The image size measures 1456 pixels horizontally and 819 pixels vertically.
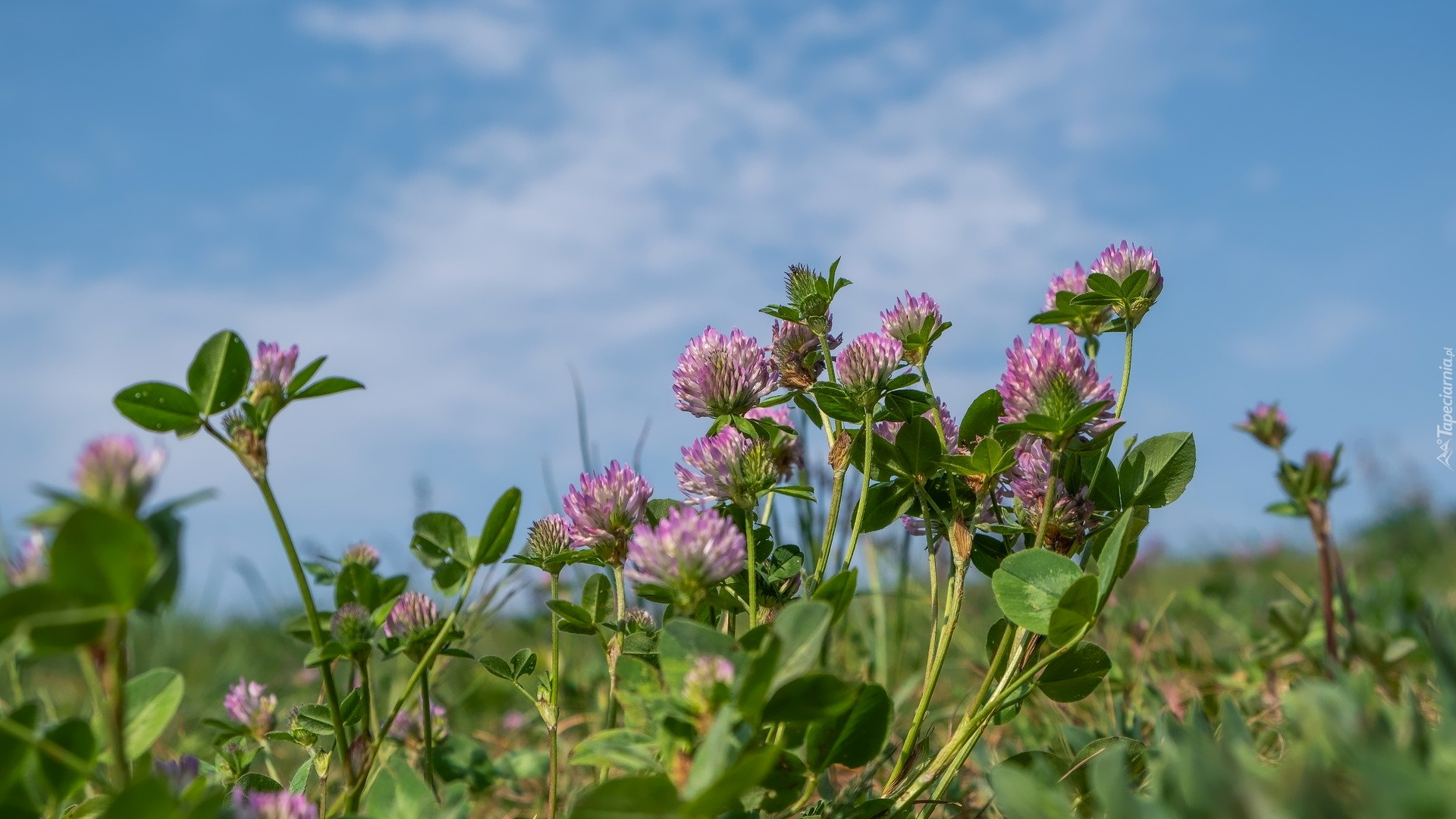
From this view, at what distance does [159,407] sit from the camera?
1299 millimetres

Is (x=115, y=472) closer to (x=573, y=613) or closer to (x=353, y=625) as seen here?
(x=353, y=625)

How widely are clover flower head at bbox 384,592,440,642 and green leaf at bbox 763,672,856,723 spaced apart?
2.17 ft

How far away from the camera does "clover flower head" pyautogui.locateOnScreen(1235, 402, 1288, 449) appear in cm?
174

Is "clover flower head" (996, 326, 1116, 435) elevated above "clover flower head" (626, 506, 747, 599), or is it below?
above

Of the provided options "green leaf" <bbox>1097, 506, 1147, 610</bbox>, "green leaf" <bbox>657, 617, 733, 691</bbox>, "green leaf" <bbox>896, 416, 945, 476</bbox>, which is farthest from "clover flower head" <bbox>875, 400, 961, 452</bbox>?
"green leaf" <bbox>657, 617, 733, 691</bbox>

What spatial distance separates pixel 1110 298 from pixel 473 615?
1288mm

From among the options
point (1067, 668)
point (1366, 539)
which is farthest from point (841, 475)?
point (1366, 539)

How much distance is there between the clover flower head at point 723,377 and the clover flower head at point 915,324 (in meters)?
0.20

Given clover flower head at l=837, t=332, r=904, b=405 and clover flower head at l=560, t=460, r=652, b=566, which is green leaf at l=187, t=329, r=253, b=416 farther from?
clover flower head at l=837, t=332, r=904, b=405

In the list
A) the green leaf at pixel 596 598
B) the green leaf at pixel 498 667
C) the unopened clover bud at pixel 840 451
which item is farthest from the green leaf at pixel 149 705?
the unopened clover bud at pixel 840 451

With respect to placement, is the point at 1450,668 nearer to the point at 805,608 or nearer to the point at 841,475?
the point at 805,608

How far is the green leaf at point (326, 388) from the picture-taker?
4.31 ft

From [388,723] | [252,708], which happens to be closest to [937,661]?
[388,723]

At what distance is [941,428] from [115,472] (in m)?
1.02
